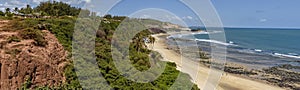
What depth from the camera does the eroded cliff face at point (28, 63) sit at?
15906mm

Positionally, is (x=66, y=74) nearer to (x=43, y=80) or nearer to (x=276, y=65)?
(x=43, y=80)

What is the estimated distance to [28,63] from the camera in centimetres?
Answer: 1667

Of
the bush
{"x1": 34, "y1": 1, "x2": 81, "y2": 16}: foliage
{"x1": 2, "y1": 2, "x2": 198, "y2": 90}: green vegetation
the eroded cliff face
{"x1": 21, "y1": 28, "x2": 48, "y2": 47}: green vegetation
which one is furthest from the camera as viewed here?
{"x1": 34, "y1": 1, "x2": 81, "y2": 16}: foliage

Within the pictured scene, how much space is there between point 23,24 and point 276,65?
37662mm

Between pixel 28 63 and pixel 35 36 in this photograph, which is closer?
pixel 28 63

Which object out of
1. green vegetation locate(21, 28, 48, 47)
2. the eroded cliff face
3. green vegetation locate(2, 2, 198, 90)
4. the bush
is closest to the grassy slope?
green vegetation locate(2, 2, 198, 90)

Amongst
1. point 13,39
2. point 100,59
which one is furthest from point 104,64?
point 13,39

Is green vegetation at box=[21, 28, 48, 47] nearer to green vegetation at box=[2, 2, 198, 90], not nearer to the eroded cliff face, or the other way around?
green vegetation at box=[2, 2, 198, 90]

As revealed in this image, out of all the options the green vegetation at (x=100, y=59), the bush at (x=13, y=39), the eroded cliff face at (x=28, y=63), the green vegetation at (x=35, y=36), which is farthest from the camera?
the green vegetation at (x=35, y=36)

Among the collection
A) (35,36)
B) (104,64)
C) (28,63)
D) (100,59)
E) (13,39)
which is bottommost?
(104,64)

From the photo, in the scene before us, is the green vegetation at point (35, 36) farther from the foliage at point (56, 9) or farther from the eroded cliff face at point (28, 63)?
the foliage at point (56, 9)

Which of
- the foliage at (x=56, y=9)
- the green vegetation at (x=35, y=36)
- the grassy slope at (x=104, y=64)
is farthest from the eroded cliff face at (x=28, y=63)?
the foliage at (x=56, y=9)

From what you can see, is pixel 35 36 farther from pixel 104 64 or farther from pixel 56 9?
pixel 56 9

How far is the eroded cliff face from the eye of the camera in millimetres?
15906
